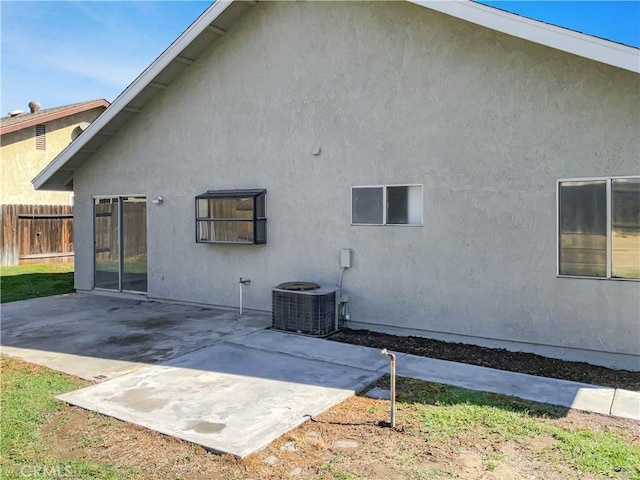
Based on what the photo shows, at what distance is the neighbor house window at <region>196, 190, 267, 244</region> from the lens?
9.52m

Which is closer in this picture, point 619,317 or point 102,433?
point 102,433

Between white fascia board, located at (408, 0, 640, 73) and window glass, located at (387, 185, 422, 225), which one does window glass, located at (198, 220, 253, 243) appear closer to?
window glass, located at (387, 185, 422, 225)

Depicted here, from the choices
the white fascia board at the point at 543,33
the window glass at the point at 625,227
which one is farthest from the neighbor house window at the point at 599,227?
the white fascia board at the point at 543,33

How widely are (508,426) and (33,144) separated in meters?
23.2

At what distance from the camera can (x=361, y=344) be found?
7543mm

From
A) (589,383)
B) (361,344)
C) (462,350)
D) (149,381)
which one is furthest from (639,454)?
(149,381)

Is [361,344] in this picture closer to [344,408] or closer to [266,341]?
[266,341]

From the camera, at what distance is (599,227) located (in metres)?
6.46

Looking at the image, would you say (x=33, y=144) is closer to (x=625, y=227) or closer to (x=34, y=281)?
(x=34, y=281)

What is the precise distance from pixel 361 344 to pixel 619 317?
3.60 meters

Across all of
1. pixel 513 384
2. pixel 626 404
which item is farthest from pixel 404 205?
pixel 626 404

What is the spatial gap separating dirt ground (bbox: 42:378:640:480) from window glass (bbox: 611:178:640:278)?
242 centimetres

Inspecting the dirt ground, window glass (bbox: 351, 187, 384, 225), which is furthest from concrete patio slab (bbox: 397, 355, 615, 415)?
window glass (bbox: 351, 187, 384, 225)

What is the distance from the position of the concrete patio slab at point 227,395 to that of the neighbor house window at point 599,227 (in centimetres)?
325
